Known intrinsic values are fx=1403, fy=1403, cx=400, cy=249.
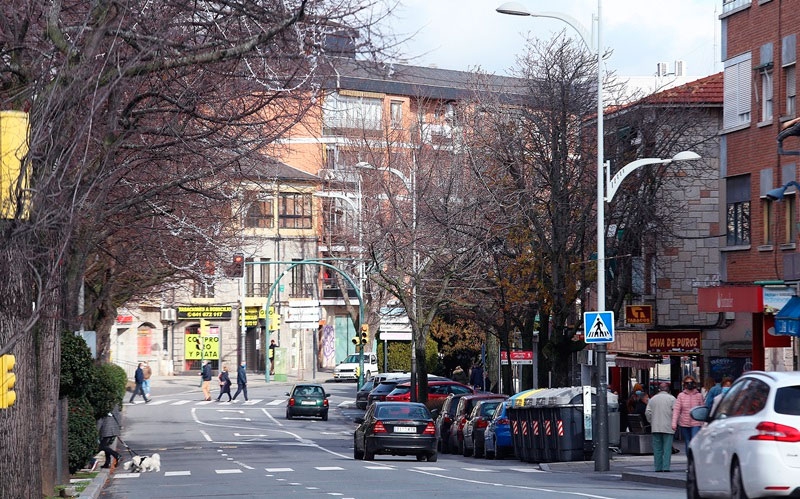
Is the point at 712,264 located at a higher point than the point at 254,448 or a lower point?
higher

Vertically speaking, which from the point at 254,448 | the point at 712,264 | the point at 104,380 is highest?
the point at 712,264

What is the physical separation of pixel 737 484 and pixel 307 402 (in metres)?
43.7

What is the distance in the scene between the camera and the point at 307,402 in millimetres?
56781

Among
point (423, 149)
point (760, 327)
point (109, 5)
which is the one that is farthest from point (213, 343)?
point (109, 5)

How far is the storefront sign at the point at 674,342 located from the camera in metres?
41.3

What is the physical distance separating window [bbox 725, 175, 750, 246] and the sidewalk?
591 centimetres

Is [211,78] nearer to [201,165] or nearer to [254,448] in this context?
[201,165]

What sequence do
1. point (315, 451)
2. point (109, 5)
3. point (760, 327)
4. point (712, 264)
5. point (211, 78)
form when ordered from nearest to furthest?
point (109, 5) < point (211, 78) < point (760, 327) < point (315, 451) < point (712, 264)

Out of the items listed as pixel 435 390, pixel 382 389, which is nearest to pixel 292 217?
pixel 382 389

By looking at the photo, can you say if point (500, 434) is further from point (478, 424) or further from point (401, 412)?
point (401, 412)

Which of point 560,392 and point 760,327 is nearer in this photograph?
point 560,392

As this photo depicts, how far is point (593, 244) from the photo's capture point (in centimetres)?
3984

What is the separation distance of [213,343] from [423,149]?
35481mm

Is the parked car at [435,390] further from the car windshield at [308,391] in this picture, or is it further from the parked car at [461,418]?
the parked car at [461,418]
